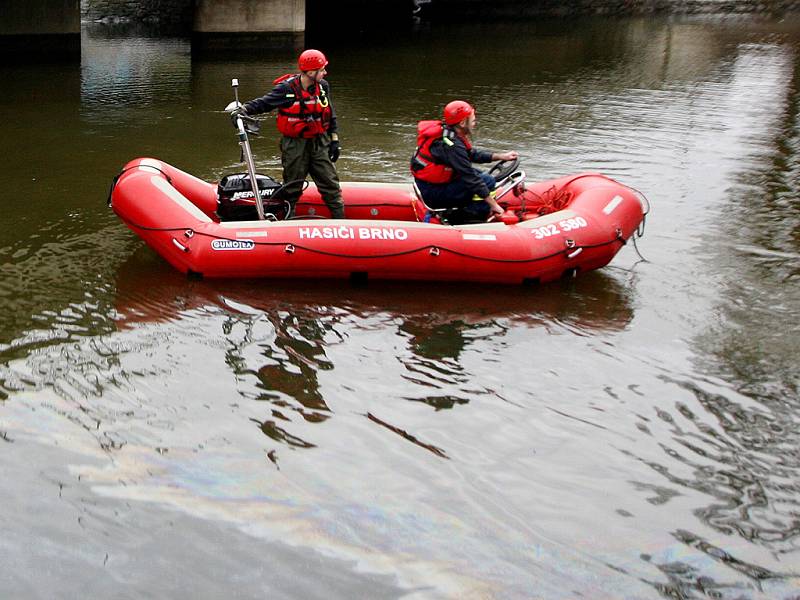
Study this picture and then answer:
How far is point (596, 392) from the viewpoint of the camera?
5.22 metres

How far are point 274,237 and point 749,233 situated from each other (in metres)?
3.99

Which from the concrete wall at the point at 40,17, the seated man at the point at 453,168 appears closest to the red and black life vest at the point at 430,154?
the seated man at the point at 453,168

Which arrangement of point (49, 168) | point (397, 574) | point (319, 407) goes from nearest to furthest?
point (397, 574), point (319, 407), point (49, 168)

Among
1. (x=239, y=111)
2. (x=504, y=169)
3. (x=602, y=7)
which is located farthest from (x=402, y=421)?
(x=602, y=7)

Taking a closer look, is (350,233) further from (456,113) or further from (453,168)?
(456,113)

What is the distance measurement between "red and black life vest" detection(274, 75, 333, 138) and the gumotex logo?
854 mm

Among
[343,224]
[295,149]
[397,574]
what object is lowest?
Answer: [397,574]

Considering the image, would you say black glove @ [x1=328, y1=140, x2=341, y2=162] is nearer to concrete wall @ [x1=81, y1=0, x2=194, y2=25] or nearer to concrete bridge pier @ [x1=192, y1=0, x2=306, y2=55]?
concrete bridge pier @ [x1=192, y1=0, x2=306, y2=55]

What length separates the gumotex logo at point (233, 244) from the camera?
6.36m

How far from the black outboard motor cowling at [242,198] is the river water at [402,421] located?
1.97 feet

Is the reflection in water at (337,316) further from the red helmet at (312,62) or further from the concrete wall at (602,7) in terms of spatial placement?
the concrete wall at (602,7)

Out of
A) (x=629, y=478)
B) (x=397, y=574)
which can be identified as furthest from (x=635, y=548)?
(x=397, y=574)

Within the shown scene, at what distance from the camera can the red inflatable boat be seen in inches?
251

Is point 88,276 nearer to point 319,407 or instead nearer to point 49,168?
point 319,407
